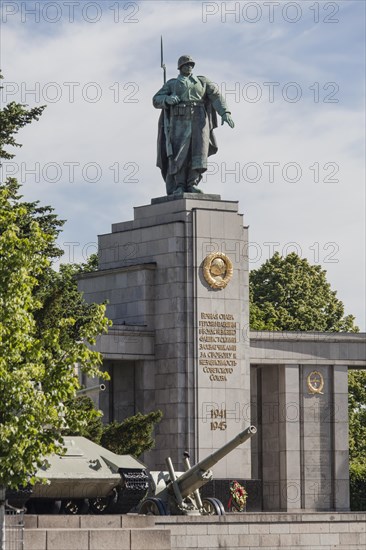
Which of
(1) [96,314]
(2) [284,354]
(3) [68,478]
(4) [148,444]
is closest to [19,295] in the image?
(1) [96,314]

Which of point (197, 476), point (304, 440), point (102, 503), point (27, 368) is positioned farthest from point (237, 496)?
point (27, 368)

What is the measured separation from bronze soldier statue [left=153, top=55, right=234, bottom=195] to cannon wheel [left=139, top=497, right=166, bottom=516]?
1696cm

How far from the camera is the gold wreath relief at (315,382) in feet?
197

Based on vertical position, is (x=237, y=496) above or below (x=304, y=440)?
below

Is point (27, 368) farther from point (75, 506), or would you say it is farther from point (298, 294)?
point (298, 294)

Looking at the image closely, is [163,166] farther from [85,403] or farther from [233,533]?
[233,533]

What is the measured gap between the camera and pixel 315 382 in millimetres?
60156

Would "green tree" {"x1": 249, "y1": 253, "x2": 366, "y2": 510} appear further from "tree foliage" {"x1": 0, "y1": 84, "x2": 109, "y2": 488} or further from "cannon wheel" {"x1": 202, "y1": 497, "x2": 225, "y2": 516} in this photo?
"tree foliage" {"x1": 0, "y1": 84, "x2": 109, "y2": 488}

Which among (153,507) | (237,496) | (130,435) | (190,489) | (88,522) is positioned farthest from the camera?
(237,496)

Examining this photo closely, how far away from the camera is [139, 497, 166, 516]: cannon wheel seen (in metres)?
42.2

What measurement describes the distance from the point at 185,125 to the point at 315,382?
9.97 m

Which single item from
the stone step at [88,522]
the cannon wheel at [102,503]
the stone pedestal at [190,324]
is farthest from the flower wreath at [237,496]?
the stone step at [88,522]

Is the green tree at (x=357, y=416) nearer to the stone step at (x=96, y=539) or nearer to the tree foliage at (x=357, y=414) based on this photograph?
the tree foliage at (x=357, y=414)

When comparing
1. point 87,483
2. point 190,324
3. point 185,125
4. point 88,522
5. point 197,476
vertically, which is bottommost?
point 88,522
